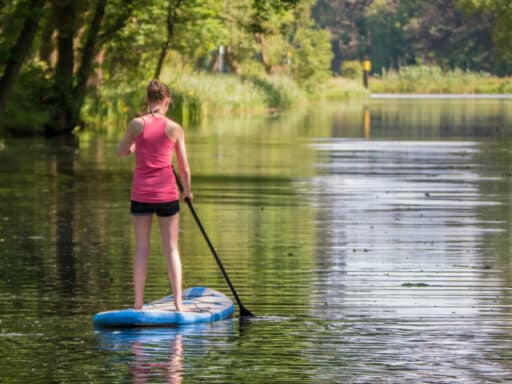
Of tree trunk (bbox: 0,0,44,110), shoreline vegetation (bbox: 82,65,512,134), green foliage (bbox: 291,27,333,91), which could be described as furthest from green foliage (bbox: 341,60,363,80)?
tree trunk (bbox: 0,0,44,110)

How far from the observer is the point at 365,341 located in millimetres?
10789

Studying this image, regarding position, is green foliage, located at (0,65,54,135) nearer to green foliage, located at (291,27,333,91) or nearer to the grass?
green foliage, located at (291,27,333,91)

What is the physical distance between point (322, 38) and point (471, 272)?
85.9m

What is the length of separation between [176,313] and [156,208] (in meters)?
0.81

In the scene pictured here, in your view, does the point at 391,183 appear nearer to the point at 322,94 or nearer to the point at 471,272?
the point at 471,272

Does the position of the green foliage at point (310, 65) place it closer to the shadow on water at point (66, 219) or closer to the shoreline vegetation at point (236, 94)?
the shoreline vegetation at point (236, 94)

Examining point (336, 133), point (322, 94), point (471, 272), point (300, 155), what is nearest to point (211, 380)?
point (471, 272)

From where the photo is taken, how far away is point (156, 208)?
Result: 11.7 meters

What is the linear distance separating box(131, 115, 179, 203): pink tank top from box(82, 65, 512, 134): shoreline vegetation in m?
37.3

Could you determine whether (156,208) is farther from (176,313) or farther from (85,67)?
(85,67)

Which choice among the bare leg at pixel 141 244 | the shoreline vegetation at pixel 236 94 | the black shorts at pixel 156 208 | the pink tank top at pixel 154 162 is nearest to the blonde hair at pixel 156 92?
the pink tank top at pixel 154 162

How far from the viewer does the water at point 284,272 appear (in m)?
10.0

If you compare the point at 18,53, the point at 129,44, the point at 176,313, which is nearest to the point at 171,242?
the point at 176,313

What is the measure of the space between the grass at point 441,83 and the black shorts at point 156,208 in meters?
101
